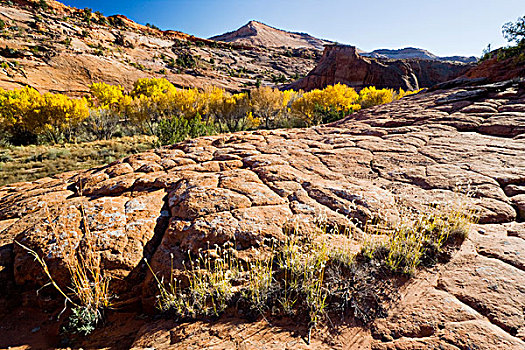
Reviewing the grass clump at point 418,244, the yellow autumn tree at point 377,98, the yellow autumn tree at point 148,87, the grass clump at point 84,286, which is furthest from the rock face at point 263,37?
the grass clump at point 84,286

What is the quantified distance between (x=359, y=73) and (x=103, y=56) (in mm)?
40074

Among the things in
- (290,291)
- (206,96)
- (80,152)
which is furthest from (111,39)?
(290,291)

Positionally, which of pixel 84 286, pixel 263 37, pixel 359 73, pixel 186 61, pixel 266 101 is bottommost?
pixel 84 286

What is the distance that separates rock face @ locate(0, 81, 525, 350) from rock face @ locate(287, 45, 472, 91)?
118 ft

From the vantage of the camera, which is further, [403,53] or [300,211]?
[403,53]

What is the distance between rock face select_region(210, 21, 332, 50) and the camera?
88.5m

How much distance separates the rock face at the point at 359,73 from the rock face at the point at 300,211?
118ft

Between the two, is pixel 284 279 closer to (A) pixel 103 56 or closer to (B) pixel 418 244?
(B) pixel 418 244

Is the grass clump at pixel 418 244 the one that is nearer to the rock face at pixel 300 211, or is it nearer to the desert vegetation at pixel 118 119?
the rock face at pixel 300 211

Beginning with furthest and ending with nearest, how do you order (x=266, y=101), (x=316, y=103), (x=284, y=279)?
(x=266, y=101), (x=316, y=103), (x=284, y=279)

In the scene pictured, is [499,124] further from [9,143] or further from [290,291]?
[9,143]

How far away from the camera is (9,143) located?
16203mm

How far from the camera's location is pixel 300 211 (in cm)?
293

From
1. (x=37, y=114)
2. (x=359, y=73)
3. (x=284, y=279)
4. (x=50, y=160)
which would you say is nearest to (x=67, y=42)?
(x=37, y=114)
